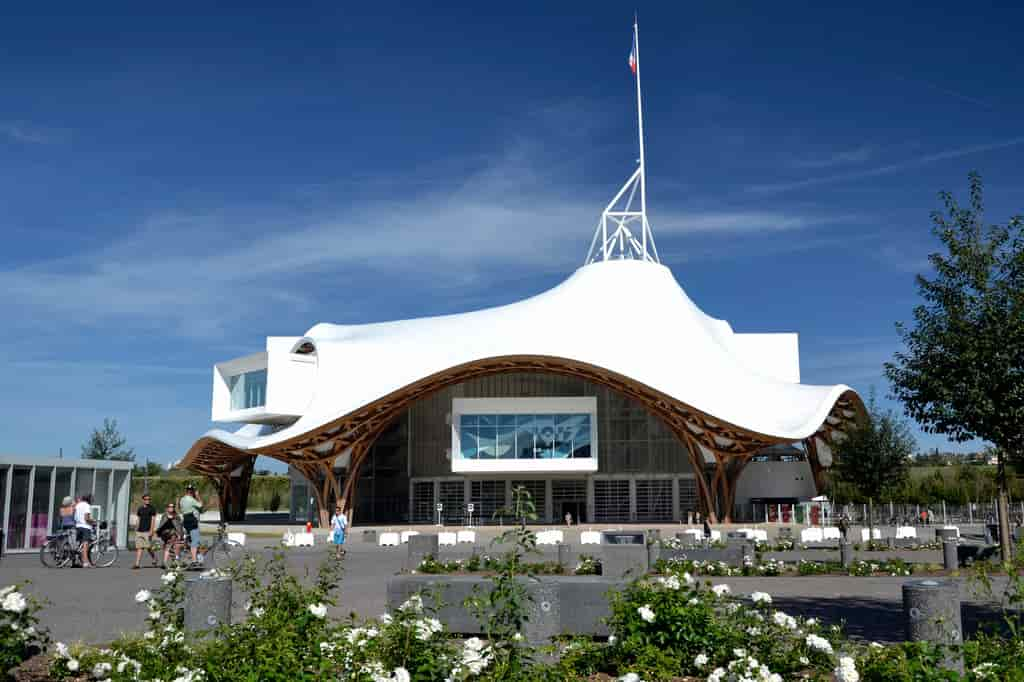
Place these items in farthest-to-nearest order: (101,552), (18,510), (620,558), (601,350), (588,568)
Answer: (601,350), (18,510), (101,552), (588,568), (620,558)

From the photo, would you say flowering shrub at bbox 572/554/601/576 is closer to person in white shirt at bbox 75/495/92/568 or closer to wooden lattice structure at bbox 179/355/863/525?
person in white shirt at bbox 75/495/92/568

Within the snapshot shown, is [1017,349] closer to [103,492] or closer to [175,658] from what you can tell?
[175,658]

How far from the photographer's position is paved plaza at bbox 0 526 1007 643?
11.4m

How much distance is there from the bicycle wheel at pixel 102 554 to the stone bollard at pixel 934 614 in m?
19.3

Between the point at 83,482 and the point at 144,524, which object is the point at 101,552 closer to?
the point at 144,524

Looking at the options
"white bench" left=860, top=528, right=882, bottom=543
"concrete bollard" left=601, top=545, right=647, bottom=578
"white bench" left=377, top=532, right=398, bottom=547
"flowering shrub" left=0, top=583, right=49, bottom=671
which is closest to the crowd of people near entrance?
"concrete bollard" left=601, top=545, right=647, bottom=578

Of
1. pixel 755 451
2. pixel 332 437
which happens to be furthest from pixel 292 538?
pixel 755 451

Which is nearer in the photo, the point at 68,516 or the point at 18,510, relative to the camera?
the point at 68,516

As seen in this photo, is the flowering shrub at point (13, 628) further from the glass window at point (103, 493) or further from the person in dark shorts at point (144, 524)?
the glass window at point (103, 493)

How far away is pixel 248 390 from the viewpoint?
54562mm

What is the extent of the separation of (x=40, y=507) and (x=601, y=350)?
26.3 m

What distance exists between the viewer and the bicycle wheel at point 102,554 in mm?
21578

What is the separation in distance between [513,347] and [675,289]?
38.7 ft

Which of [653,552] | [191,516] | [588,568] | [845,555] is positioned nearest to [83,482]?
[191,516]
